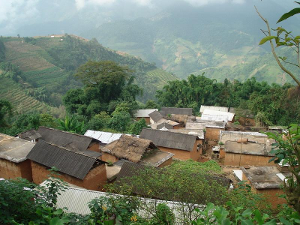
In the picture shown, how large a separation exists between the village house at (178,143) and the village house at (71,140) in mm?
4813

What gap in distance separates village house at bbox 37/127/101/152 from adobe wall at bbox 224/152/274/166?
30.2 feet

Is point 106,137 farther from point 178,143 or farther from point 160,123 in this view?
point 160,123

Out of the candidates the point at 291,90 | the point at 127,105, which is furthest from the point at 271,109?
the point at 127,105

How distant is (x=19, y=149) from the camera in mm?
14391

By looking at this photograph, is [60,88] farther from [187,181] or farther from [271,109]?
[187,181]

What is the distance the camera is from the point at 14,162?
43.5 ft

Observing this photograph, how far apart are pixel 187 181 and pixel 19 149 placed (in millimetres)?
10877

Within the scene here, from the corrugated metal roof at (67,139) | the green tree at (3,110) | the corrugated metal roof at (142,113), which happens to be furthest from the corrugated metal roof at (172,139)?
the corrugated metal roof at (142,113)

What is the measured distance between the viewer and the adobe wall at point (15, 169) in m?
13.4

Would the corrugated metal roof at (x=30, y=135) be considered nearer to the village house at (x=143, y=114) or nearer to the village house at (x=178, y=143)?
the village house at (x=178, y=143)

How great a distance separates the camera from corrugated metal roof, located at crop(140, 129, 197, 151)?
1961cm

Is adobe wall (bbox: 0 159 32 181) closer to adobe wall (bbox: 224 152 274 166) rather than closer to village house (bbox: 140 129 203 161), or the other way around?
village house (bbox: 140 129 203 161)

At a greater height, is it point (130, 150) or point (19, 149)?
point (19, 149)

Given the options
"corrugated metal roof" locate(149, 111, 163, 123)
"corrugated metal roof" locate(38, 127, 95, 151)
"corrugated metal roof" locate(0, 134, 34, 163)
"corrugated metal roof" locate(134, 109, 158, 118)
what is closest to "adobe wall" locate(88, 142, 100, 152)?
"corrugated metal roof" locate(38, 127, 95, 151)
